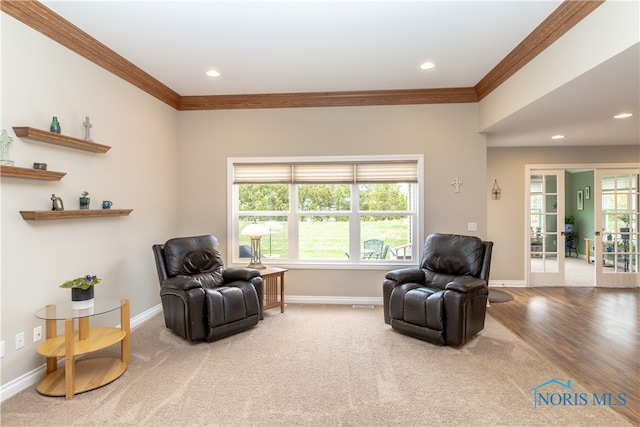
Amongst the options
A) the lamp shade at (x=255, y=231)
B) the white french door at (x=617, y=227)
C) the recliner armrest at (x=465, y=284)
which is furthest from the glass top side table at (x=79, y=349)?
the white french door at (x=617, y=227)

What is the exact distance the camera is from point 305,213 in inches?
185

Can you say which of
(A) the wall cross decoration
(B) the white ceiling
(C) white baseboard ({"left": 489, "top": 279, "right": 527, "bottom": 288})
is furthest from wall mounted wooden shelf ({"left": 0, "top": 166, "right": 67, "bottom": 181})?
(C) white baseboard ({"left": 489, "top": 279, "right": 527, "bottom": 288})

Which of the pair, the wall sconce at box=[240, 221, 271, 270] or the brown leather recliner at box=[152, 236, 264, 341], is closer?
the brown leather recliner at box=[152, 236, 264, 341]

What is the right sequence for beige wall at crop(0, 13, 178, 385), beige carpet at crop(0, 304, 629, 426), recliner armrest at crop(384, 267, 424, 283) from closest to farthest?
beige carpet at crop(0, 304, 629, 426) → beige wall at crop(0, 13, 178, 385) → recliner armrest at crop(384, 267, 424, 283)

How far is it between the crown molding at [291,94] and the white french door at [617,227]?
3509 mm

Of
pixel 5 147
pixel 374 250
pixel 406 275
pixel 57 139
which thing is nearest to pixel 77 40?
pixel 57 139

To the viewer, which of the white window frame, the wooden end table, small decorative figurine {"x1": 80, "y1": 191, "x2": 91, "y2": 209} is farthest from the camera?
the white window frame

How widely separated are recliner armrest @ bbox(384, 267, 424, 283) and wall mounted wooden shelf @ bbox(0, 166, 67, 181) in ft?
10.6

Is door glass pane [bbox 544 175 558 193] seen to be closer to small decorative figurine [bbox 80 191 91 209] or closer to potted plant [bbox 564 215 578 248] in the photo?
potted plant [bbox 564 215 578 248]

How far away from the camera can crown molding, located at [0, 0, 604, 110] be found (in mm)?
2473

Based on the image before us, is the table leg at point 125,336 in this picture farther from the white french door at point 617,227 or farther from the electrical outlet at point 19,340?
the white french door at point 617,227

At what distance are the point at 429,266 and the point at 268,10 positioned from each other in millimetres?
3103

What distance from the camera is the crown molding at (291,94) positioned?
2.47m
